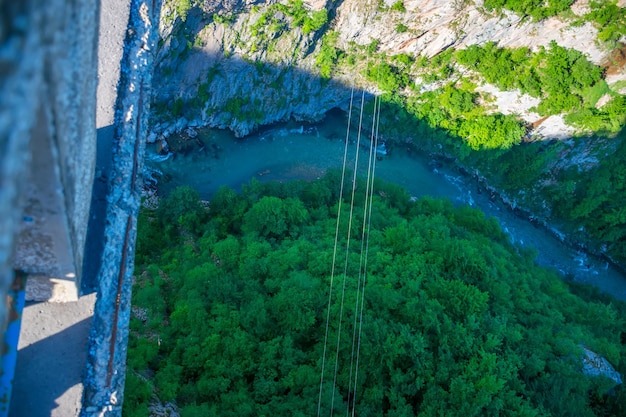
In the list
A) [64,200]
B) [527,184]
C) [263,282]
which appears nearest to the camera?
[64,200]

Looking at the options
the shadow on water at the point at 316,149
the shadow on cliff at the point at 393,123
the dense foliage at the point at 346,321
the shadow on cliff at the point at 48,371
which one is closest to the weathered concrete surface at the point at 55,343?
the shadow on cliff at the point at 48,371

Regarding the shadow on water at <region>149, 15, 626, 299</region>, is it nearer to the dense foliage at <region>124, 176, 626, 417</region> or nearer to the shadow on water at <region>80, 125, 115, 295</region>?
the dense foliage at <region>124, 176, 626, 417</region>

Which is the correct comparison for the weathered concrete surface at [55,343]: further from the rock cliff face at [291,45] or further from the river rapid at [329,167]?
the rock cliff face at [291,45]

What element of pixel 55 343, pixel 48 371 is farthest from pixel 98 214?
pixel 48 371

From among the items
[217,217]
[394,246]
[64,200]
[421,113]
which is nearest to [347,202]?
[394,246]

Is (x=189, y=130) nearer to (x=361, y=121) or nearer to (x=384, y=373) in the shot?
(x=361, y=121)

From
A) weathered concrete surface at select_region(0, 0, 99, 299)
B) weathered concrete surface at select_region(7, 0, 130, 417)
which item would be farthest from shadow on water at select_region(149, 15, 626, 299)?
weathered concrete surface at select_region(0, 0, 99, 299)
